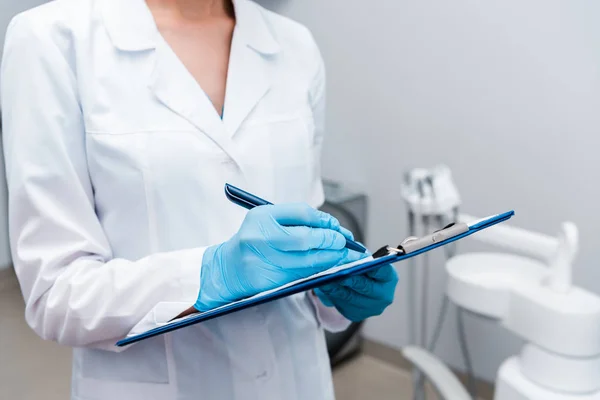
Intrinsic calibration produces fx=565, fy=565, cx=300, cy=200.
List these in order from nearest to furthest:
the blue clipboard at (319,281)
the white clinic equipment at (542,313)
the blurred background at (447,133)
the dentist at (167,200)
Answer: the blue clipboard at (319,281) → the dentist at (167,200) → the white clinic equipment at (542,313) → the blurred background at (447,133)

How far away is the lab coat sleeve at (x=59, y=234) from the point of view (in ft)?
1.92

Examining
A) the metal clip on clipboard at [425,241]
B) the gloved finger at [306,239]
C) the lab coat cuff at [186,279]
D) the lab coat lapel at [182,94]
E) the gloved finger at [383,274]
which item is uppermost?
the lab coat lapel at [182,94]

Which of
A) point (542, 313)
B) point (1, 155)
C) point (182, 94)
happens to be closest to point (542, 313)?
point (542, 313)

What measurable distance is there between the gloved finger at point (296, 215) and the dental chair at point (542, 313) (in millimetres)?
406

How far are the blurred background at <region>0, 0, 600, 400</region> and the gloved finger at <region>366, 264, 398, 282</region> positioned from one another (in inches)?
18.7

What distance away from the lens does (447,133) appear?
4.89ft

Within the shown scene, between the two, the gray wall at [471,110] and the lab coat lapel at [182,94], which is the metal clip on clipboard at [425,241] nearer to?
the lab coat lapel at [182,94]

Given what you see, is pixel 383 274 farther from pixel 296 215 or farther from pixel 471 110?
pixel 471 110

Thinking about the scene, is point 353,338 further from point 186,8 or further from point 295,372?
point 186,8

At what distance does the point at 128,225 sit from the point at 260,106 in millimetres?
230

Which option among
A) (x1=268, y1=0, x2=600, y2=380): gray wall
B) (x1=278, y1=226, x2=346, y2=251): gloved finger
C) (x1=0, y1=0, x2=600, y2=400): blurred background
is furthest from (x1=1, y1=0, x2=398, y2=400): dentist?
(x1=268, y1=0, x2=600, y2=380): gray wall

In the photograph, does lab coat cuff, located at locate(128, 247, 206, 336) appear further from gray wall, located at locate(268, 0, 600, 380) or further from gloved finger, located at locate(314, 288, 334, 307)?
gray wall, located at locate(268, 0, 600, 380)

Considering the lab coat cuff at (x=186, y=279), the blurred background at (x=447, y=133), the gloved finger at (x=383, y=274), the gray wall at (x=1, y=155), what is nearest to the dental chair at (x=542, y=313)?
the blurred background at (x=447, y=133)

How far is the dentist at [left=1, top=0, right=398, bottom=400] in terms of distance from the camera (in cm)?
58
